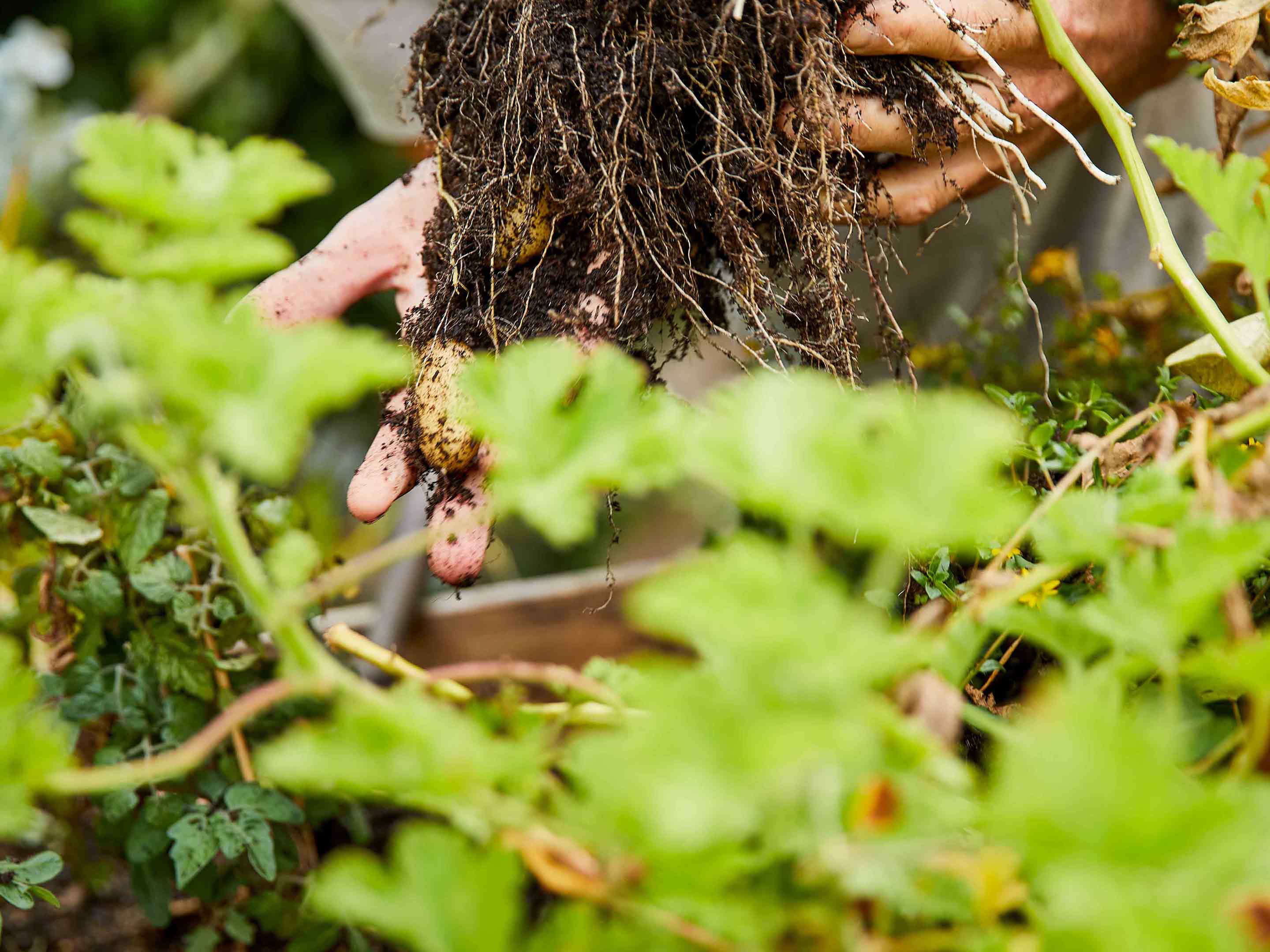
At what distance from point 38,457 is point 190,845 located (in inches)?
11.2

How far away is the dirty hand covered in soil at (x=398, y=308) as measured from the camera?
2.35 ft

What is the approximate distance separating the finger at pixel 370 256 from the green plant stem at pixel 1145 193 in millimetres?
510

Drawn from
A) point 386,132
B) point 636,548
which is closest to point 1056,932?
point 386,132

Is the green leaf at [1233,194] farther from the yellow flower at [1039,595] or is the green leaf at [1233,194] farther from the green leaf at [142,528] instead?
the green leaf at [142,528]

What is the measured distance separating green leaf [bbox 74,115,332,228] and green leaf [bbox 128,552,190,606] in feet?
1.38

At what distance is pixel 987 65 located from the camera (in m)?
0.76

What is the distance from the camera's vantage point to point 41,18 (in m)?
2.30

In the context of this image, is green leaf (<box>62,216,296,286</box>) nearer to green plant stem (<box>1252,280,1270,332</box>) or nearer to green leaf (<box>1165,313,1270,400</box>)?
green plant stem (<box>1252,280,1270,332</box>)

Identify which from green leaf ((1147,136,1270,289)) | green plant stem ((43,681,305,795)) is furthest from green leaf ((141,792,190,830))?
green leaf ((1147,136,1270,289))

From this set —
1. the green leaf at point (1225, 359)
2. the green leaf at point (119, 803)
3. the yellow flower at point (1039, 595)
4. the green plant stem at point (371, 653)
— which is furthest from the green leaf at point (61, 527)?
the green leaf at point (1225, 359)

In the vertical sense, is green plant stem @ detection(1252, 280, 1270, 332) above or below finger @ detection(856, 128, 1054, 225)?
above

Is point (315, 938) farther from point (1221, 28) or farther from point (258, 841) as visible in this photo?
point (1221, 28)

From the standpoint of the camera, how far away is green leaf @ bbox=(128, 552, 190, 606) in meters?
0.64

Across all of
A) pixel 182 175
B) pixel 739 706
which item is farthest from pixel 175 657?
pixel 739 706
